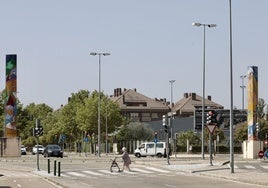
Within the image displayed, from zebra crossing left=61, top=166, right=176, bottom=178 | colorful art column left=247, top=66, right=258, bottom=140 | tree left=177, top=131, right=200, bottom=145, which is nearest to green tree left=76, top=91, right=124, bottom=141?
tree left=177, top=131, right=200, bottom=145

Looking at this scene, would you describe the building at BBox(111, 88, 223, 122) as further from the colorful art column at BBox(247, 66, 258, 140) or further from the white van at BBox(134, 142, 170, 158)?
the colorful art column at BBox(247, 66, 258, 140)

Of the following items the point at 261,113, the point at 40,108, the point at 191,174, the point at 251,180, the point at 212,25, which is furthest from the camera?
the point at 40,108

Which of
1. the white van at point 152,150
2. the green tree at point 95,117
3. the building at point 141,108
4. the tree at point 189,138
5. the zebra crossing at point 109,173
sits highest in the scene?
the building at point 141,108

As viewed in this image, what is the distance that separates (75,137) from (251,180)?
287ft

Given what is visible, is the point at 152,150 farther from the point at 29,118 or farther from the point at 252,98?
the point at 29,118

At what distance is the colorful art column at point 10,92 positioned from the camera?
76.6 metres

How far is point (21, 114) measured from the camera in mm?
122312

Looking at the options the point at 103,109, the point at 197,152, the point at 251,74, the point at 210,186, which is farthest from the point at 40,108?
the point at 210,186

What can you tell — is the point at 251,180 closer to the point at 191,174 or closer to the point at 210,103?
the point at 191,174

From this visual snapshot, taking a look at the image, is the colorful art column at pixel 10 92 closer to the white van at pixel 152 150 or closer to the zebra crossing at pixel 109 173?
the white van at pixel 152 150

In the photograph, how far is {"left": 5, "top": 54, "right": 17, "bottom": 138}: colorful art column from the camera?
76644 mm

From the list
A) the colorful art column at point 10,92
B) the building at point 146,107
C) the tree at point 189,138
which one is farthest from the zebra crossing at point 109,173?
the building at point 146,107

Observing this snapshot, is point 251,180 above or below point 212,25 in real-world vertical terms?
below

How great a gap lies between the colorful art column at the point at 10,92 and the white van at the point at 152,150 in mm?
14907
